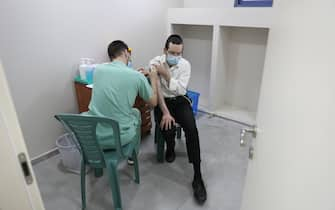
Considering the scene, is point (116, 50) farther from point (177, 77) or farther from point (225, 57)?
point (225, 57)

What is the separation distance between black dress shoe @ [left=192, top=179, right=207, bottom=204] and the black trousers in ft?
0.57

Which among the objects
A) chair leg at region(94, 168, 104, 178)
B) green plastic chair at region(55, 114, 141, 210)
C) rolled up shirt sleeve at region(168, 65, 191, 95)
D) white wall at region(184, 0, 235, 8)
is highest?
white wall at region(184, 0, 235, 8)

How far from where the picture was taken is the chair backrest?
1.43m

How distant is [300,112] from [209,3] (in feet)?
9.52

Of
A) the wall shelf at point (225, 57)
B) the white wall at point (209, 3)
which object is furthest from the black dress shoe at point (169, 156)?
the white wall at point (209, 3)

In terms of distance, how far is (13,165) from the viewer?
0.65m

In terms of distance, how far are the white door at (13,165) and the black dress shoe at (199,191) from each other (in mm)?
1338

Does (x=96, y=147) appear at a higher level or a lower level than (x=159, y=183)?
higher

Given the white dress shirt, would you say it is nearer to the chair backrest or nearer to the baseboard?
the chair backrest

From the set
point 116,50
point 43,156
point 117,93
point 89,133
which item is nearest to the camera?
point 89,133

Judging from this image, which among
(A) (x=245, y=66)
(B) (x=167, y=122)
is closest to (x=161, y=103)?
(B) (x=167, y=122)

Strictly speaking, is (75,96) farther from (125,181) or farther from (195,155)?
(195,155)

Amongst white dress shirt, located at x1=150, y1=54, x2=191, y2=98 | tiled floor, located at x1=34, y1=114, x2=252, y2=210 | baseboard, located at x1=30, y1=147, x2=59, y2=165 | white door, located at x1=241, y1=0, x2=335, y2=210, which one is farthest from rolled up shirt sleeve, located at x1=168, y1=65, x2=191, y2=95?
baseboard, located at x1=30, y1=147, x2=59, y2=165

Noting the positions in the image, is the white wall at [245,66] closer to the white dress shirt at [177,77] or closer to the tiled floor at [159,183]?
the tiled floor at [159,183]
